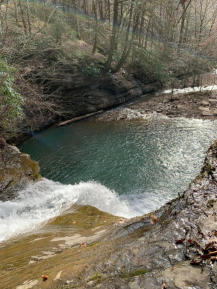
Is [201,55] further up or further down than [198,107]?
further up

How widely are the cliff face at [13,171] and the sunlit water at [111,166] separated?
0.40 metres

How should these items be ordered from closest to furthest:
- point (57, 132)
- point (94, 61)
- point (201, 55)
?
point (57, 132)
point (94, 61)
point (201, 55)

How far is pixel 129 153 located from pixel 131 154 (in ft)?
0.54

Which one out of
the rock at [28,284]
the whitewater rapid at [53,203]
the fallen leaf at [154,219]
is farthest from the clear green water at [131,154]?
the rock at [28,284]

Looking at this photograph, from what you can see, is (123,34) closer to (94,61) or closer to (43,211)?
(94,61)

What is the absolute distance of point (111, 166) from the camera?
10570 mm

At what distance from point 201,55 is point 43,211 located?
2439 centimetres

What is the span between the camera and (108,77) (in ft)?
65.1

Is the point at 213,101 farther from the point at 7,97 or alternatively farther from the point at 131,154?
the point at 7,97

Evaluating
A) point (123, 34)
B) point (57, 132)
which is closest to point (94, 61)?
point (123, 34)

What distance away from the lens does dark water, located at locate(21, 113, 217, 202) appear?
9219mm

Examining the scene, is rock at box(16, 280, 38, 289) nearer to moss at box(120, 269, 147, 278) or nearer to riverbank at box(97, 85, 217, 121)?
moss at box(120, 269, 147, 278)

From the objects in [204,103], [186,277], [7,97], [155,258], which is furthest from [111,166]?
[204,103]

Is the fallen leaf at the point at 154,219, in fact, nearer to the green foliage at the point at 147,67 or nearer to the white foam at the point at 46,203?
the white foam at the point at 46,203
